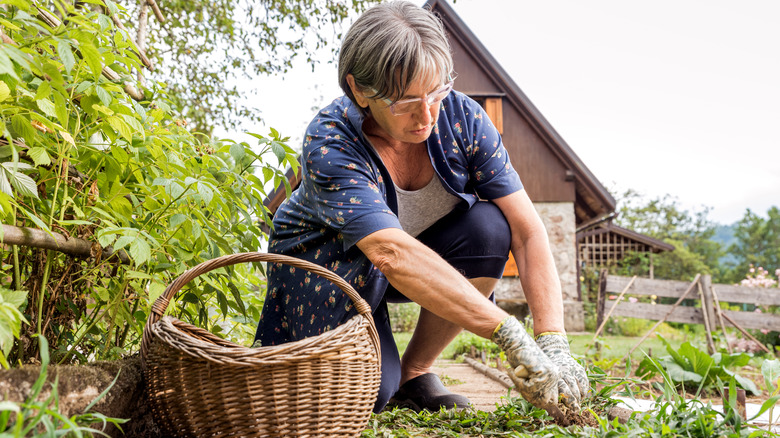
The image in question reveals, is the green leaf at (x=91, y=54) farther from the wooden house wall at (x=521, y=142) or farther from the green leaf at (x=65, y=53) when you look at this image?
the wooden house wall at (x=521, y=142)

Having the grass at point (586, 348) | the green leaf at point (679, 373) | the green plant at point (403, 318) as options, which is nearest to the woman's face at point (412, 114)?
the green leaf at point (679, 373)

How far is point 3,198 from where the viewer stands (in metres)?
0.96

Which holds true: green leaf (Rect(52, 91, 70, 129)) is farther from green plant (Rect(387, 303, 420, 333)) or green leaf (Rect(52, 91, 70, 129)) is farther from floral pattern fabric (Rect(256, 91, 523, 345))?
green plant (Rect(387, 303, 420, 333))

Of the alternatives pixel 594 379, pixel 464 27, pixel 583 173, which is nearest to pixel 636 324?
pixel 583 173

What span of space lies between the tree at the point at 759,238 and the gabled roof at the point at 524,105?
1591 inches

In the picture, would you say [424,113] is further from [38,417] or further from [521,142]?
[521,142]

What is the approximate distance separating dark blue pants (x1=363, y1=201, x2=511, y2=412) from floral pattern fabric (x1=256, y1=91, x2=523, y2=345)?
0.20ft

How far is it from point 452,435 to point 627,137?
94938 millimetres

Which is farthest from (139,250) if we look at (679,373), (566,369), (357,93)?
(679,373)

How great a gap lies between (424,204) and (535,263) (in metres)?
0.44

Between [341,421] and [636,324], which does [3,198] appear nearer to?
[341,421]

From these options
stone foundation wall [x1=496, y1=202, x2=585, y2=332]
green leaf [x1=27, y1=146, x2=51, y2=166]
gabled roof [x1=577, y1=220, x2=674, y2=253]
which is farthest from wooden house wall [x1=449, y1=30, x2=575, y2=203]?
green leaf [x1=27, y1=146, x2=51, y2=166]

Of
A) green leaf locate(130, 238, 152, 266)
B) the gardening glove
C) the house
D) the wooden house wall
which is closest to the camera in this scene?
green leaf locate(130, 238, 152, 266)

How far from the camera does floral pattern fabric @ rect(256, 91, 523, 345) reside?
5.50 feet
